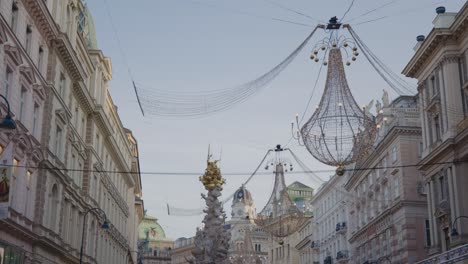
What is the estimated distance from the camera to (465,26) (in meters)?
44.2

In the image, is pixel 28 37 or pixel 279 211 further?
pixel 279 211

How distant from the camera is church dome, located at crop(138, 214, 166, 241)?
166000mm

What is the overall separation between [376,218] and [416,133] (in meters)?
9.99

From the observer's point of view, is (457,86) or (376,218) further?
(376,218)

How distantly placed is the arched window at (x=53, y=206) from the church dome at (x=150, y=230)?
397ft

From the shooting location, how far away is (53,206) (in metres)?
42.2

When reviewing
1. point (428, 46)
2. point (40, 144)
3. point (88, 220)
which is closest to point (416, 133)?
point (428, 46)

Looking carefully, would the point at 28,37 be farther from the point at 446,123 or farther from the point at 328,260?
the point at 328,260

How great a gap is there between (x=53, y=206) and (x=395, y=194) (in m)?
31.1

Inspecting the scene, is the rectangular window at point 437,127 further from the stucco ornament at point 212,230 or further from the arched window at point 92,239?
the arched window at point 92,239

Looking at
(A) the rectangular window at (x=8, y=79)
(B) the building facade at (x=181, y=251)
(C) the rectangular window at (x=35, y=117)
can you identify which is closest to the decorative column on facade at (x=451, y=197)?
(C) the rectangular window at (x=35, y=117)

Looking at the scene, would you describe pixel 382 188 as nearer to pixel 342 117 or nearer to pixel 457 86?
pixel 457 86

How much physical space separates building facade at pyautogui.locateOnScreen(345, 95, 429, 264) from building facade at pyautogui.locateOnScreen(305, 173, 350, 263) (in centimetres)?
824

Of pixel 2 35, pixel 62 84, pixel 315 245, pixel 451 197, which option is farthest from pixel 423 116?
pixel 315 245
